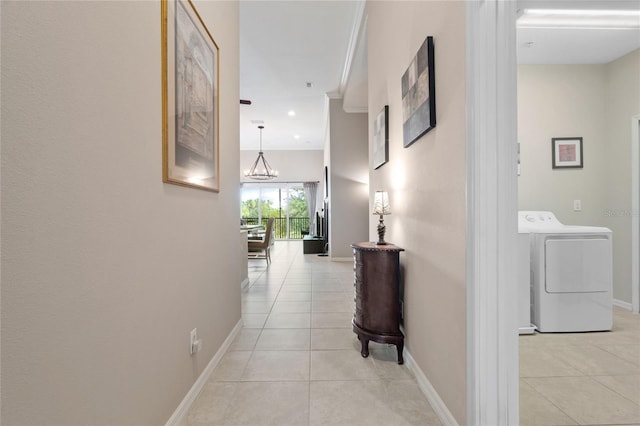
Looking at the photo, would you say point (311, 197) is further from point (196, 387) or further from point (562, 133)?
point (196, 387)

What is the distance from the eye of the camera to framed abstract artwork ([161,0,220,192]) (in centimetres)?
142

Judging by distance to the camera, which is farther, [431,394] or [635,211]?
[635,211]

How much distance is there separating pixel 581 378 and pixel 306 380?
179cm

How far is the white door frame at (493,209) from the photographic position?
1.25 metres

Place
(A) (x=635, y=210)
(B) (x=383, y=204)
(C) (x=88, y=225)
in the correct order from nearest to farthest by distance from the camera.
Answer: (C) (x=88, y=225) → (B) (x=383, y=204) → (A) (x=635, y=210)

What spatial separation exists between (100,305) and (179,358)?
0.72 m

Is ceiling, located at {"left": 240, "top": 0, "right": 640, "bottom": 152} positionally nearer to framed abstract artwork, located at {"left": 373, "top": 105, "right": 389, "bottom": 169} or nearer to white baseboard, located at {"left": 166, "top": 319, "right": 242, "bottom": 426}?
framed abstract artwork, located at {"left": 373, "top": 105, "right": 389, "bottom": 169}

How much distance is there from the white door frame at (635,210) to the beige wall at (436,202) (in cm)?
266

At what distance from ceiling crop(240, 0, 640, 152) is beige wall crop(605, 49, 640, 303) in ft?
0.70

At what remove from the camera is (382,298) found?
2174 millimetres

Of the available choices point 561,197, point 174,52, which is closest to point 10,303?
point 174,52

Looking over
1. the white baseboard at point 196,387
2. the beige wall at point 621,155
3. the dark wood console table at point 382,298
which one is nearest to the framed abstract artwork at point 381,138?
the dark wood console table at point 382,298

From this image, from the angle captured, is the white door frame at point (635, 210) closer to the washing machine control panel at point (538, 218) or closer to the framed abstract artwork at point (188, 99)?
the washing machine control panel at point (538, 218)

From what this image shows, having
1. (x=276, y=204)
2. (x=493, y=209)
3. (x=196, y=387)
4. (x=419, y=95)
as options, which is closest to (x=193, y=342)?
(x=196, y=387)
